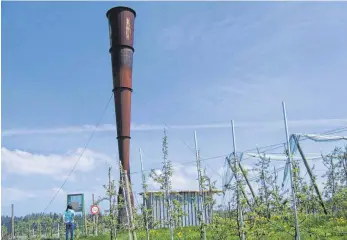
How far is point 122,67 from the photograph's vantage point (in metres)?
22.7

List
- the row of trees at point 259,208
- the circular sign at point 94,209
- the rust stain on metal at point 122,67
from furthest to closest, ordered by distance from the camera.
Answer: the rust stain on metal at point 122,67
the circular sign at point 94,209
the row of trees at point 259,208

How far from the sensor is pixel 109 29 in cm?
2378

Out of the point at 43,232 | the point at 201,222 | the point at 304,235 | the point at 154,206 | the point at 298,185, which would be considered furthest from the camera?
the point at 43,232

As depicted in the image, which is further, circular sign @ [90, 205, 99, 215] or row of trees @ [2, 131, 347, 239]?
circular sign @ [90, 205, 99, 215]

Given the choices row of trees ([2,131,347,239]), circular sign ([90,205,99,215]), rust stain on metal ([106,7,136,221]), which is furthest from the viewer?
rust stain on metal ([106,7,136,221])

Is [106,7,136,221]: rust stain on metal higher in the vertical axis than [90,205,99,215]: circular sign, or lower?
higher

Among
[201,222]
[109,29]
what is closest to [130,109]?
[109,29]

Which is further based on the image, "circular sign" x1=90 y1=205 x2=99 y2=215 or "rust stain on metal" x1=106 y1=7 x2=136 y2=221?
"rust stain on metal" x1=106 y1=7 x2=136 y2=221

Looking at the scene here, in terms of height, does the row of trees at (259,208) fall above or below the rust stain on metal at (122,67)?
below

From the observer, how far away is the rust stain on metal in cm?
2247

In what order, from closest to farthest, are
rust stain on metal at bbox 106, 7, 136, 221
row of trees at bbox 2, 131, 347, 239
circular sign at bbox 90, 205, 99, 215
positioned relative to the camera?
row of trees at bbox 2, 131, 347, 239
circular sign at bbox 90, 205, 99, 215
rust stain on metal at bbox 106, 7, 136, 221

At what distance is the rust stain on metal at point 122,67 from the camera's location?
73.7 ft

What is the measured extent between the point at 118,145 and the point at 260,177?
35.0 ft

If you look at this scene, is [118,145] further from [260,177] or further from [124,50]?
[260,177]
